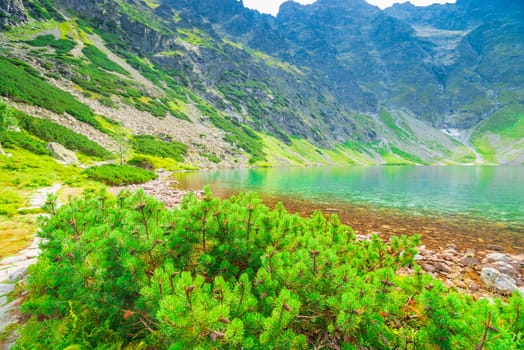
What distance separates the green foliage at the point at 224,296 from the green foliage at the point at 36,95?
71.2 meters

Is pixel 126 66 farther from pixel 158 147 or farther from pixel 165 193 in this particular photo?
pixel 165 193

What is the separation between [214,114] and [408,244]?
5584 inches

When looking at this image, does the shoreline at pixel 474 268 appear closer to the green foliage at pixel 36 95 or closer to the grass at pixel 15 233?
the grass at pixel 15 233

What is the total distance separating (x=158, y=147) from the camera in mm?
75312

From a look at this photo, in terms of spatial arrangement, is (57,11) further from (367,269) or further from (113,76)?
(367,269)

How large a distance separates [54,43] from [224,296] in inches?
6177

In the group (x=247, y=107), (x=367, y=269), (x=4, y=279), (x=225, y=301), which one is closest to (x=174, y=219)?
(x=225, y=301)

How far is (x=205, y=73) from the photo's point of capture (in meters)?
180

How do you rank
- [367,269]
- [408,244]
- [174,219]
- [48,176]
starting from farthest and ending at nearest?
[48,176] → [408,244] → [367,269] → [174,219]

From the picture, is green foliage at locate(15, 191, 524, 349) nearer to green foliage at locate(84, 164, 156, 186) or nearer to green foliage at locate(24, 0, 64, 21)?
green foliage at locate(84, 164, 156, 186)

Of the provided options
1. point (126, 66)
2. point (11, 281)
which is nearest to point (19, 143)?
point (11, 281)

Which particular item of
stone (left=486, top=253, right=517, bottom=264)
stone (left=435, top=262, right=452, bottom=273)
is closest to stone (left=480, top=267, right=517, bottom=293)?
stone (left=435, top=262, right=452, bottom=273)

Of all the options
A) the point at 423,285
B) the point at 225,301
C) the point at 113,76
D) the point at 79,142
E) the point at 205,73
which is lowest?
the point at 423,285

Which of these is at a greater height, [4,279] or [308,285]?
[308,285]
